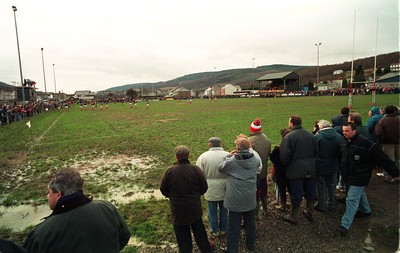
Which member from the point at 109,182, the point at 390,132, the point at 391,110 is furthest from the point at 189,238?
the point at 391,110

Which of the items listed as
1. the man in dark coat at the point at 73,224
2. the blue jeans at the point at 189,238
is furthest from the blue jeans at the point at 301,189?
the man in dark coat at the point at 73,224

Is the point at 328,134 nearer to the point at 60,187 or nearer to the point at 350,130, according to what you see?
the point at 350,130

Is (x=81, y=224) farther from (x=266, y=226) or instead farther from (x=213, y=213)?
(x=266, y=226)

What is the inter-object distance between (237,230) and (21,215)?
17.3 ft

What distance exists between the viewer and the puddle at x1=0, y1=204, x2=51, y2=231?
5.88 m

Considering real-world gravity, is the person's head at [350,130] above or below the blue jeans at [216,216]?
above

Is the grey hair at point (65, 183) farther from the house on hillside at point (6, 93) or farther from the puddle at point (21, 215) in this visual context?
the house on hillside at point (6, 93)

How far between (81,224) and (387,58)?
205 m

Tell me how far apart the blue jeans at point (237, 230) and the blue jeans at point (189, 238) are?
1.32ft

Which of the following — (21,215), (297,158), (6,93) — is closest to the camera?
(297,158)

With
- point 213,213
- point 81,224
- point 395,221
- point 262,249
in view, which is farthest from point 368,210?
point 81,224

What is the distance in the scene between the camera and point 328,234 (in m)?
5.04

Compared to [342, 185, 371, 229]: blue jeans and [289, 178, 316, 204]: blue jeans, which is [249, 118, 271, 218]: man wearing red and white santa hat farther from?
[342, 185, 371, 229]: blue jeans

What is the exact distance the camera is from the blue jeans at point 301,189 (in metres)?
5.37
